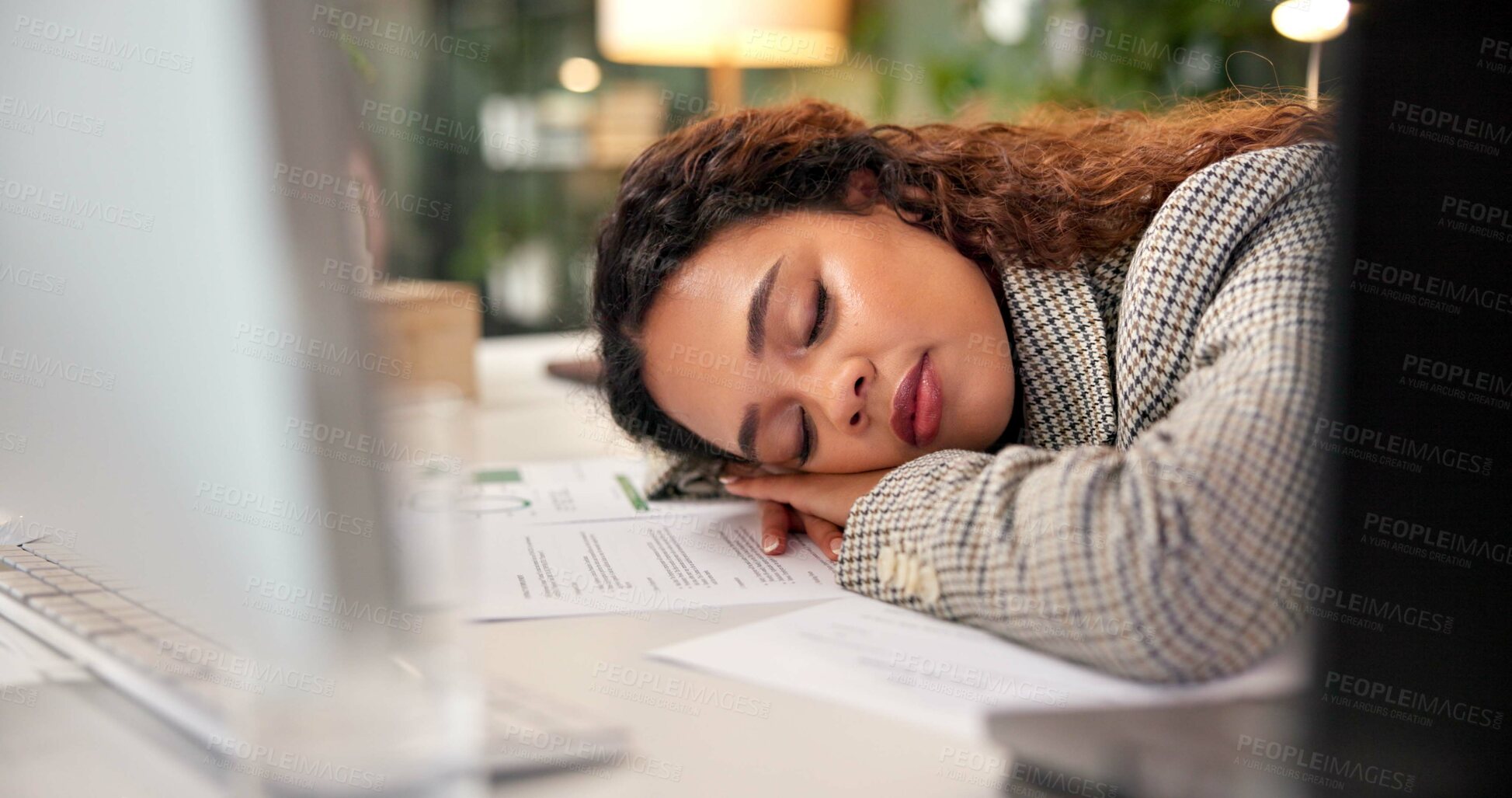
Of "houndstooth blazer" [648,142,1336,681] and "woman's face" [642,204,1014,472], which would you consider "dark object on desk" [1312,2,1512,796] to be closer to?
"houndstooth blazer" [648,142,1336,681]

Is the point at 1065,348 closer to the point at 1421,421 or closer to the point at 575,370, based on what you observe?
the point at 1421,421

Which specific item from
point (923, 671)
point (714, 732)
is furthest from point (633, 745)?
point (923, 671)

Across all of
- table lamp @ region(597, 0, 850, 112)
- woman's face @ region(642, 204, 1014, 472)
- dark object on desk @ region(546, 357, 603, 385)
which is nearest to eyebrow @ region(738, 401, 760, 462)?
woman's face @ region(642, 204, 1014, 472)

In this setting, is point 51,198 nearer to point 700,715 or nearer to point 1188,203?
point 700,715

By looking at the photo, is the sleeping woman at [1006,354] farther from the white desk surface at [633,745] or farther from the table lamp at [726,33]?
the table lamp at [726,33]

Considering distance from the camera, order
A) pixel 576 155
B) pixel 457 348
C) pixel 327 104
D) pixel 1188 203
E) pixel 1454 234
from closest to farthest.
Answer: pixel 327 104 < pixel 1454 234 < pixel 1188 203 < pixel 457 348 < pixel 576 155

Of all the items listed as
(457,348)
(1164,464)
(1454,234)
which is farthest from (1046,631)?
(457,348)

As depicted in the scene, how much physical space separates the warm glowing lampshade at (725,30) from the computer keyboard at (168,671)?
1685 mm

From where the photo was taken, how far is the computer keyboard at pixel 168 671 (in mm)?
293

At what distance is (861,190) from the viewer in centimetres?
82

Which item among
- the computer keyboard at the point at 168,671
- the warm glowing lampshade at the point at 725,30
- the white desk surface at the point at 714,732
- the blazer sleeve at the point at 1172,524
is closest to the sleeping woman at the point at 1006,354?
the blazer sleeve at the point at 1172,524

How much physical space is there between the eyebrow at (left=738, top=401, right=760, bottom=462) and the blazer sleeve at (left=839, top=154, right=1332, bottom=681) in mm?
179

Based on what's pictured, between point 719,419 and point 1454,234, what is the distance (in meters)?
0.51

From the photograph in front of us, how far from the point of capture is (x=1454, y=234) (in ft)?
0.98
